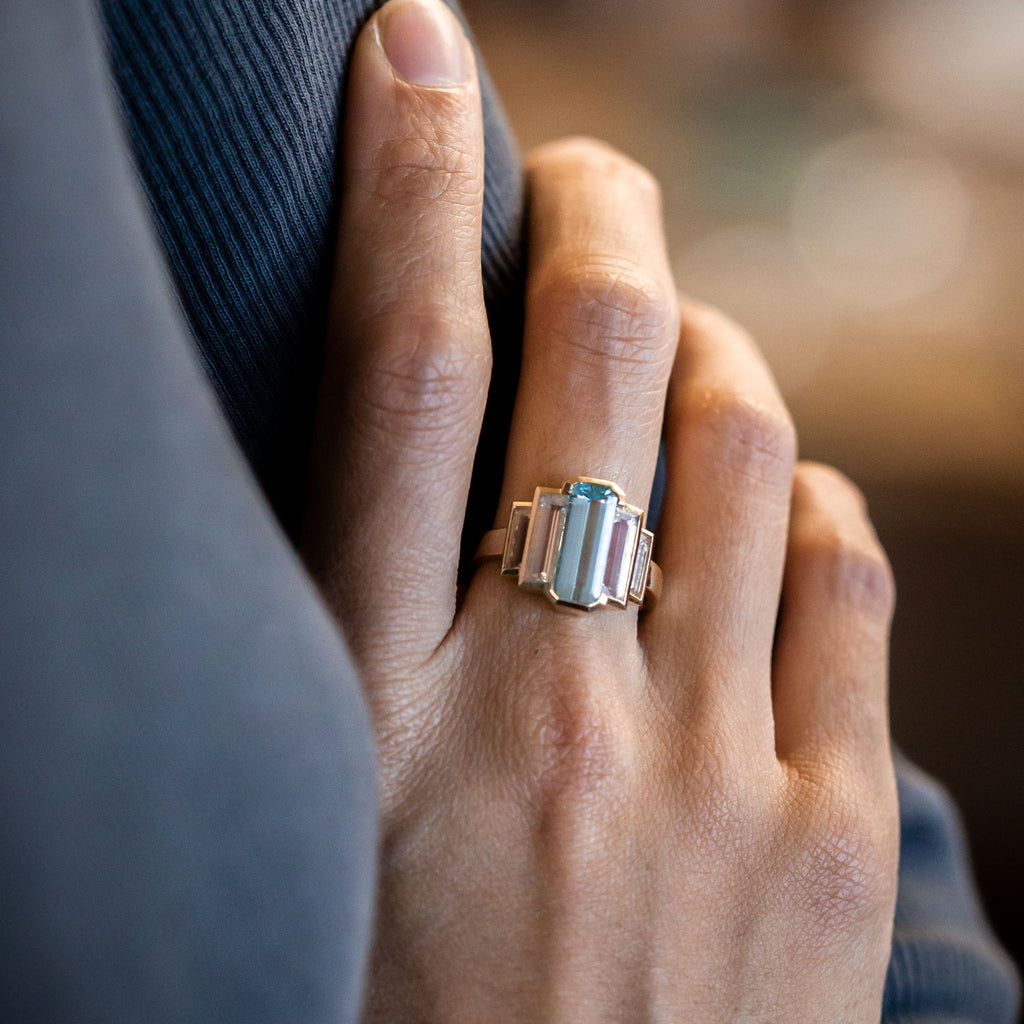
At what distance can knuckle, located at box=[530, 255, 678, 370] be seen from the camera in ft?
1.32

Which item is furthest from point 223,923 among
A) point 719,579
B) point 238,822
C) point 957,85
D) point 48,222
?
point 957,85

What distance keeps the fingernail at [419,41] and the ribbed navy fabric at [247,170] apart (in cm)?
2

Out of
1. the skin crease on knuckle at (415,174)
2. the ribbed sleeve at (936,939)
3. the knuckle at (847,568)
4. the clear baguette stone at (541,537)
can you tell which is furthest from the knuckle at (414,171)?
the ribbed sleeve at (936,939)

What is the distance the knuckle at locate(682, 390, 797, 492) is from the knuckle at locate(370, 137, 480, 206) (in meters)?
0.19

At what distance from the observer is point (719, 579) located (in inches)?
17.3

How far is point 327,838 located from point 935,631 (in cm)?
156

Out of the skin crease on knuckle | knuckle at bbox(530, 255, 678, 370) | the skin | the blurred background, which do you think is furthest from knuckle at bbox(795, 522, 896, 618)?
the blurred background

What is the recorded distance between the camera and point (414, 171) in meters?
0.35

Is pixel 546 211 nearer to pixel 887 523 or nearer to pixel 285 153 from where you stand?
pixel 285 153

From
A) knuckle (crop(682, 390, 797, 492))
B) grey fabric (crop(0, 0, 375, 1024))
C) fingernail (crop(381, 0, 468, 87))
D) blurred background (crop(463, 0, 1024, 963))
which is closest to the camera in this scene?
grey fabric (crop(0, 0, 375, 1024))

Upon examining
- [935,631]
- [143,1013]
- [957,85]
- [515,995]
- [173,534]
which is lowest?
[935,631]

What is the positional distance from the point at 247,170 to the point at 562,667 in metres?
Answer: 0.22

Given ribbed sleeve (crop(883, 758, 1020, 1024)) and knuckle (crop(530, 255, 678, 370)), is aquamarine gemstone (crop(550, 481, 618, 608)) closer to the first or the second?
knuckle (crop(530, 255, 678, 370))

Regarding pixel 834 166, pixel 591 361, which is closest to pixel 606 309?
pixel 591 361
